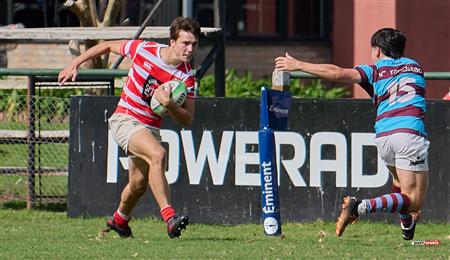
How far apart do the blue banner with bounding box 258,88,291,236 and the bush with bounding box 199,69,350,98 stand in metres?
7.50

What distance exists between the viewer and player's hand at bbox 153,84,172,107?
9.60 meters

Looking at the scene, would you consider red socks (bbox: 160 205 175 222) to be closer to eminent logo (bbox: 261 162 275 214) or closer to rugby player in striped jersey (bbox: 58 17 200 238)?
rugby player in striped jersey (bbox: 58 17 200 238)

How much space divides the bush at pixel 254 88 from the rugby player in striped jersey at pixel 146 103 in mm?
7545

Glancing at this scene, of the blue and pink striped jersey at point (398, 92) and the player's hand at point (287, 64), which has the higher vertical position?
the player's hand at point (287, 64)

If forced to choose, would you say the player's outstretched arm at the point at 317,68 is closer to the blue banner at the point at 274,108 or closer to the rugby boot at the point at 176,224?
the blue banner at the point at 274,108

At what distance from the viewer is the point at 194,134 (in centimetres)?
1202

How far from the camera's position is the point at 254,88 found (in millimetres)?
18938

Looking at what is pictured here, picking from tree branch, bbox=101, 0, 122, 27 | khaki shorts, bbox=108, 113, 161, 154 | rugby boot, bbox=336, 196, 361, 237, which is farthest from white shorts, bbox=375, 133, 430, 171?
tree branch, bbox=101, 0, 122, 27

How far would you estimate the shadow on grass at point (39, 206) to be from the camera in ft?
42.4

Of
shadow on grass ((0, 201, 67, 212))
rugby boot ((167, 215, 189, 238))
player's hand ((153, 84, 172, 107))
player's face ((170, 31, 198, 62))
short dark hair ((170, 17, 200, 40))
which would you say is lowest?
shadow on grass ((0, 201, 67, 212))

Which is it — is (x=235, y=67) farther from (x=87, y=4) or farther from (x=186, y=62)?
(x=186, y=62)

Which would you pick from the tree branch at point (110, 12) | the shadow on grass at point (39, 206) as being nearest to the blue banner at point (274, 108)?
the shadow on grass at point (39, 206)

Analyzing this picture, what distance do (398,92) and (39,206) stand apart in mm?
4668

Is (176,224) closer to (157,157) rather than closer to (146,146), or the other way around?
(157,157)
